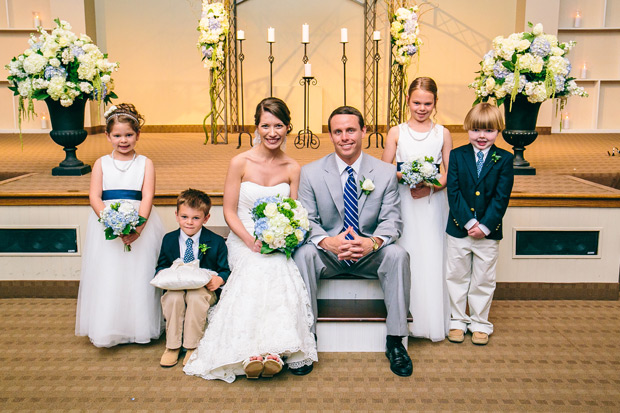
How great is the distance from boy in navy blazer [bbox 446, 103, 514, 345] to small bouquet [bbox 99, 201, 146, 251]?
1632 mm

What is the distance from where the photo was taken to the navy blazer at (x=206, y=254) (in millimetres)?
3035

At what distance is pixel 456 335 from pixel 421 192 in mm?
782

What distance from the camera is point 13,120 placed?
9.05 m

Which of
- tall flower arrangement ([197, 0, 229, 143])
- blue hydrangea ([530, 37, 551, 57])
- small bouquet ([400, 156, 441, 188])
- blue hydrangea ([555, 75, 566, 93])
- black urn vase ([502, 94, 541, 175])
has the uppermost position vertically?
tall flower arrangement ([197, 0, 229, 143])

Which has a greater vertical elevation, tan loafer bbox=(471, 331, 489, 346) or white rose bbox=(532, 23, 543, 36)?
white rose bbox=(532, 23, 543, 36)

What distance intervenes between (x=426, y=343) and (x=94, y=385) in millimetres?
1655

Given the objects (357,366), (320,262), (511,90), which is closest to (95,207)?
(320,262)

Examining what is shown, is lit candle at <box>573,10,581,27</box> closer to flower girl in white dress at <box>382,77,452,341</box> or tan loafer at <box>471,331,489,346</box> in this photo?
flower girl in white dress at <box>382,77,452,341</box>

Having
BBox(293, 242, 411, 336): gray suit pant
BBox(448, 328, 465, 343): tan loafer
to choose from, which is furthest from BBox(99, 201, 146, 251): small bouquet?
BBox(448, 328, 465, 343): tan loafer

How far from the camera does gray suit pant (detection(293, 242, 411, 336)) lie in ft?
9.48

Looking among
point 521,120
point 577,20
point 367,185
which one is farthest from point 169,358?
point 577,20

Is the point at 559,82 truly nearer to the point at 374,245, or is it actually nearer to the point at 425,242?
the point at 425,242

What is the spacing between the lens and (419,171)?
304 cm

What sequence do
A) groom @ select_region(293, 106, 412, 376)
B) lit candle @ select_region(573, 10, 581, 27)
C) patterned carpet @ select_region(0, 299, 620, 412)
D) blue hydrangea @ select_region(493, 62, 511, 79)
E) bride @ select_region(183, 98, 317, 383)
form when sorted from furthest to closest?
→ 1. lit candle @ select_region(573, 10, 581, 27)
2. blue hydrangea @ select_region(493, 62, 511, 79)
3. groom @ select_region(293, 106, 412, 376)
4. bride @ select_region(183, 98, 317, 383)
5. patterned carpet @ select_region(0, 299, 620, 412)
